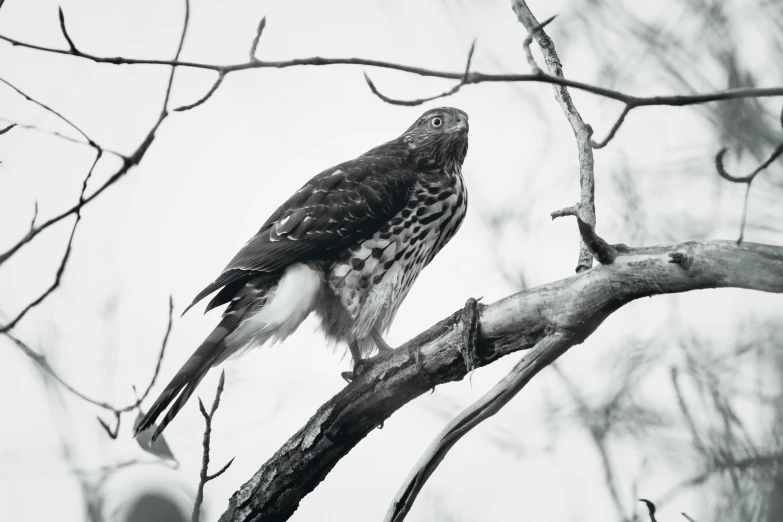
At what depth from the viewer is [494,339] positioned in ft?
10.2

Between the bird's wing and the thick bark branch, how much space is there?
44.3 inches

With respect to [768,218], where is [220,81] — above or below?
above

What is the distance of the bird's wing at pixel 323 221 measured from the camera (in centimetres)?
446

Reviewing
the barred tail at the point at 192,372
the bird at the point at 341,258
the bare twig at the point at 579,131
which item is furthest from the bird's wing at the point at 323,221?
the bare twig at the point at 579,131

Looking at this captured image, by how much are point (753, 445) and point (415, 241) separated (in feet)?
7.07

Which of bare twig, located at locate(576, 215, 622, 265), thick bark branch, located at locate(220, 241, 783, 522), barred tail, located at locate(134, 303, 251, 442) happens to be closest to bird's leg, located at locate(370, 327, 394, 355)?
barred tail, located at locate(134, 303, 251, 442)

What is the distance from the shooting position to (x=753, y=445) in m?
2.94

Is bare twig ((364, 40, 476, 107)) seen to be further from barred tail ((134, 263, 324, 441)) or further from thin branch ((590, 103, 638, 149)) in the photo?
barred tail ((134, 263, 324, 441))

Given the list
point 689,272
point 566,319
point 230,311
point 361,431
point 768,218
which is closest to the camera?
point 689,272

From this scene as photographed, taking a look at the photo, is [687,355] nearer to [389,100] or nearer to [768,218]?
[768,218]

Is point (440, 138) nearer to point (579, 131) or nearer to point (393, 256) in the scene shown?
point (393, 256)

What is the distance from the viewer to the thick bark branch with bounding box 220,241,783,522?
2.38m

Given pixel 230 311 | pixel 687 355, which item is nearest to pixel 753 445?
pixel 687 355

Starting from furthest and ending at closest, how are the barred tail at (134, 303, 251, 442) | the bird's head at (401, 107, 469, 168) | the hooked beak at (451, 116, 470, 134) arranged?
1. the hooked beak at (451, 116, 470, 134)
2. the bird's head at (401, 107, 469, 168)
3. the barred tail at (134, 303, 251, 442)
